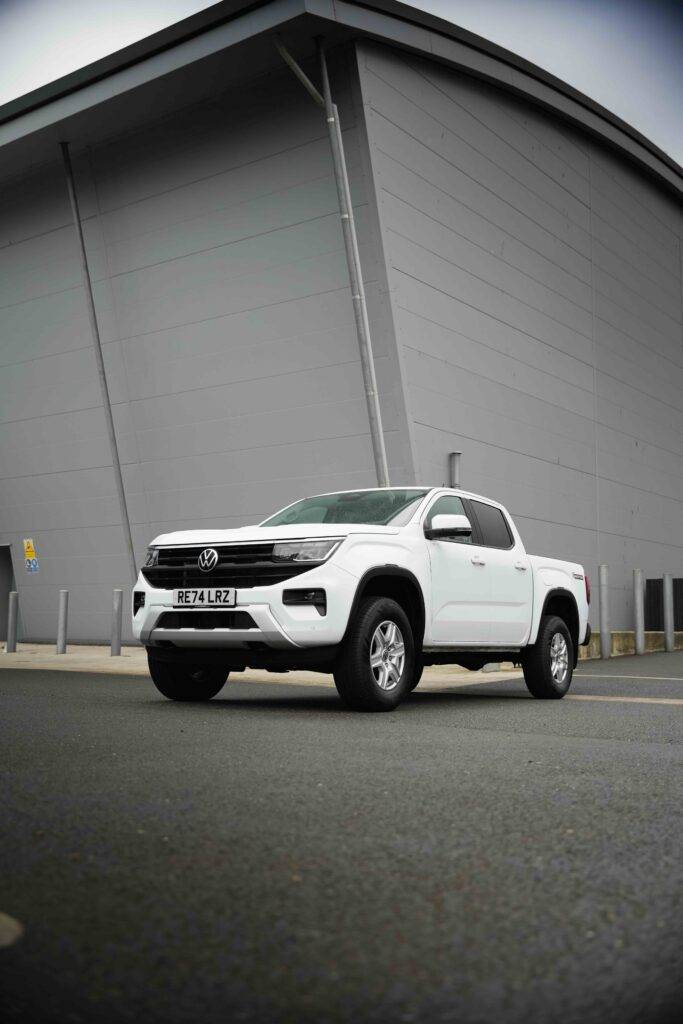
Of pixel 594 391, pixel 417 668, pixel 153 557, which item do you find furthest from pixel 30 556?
pixel 417 668

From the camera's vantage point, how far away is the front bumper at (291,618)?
334 inches

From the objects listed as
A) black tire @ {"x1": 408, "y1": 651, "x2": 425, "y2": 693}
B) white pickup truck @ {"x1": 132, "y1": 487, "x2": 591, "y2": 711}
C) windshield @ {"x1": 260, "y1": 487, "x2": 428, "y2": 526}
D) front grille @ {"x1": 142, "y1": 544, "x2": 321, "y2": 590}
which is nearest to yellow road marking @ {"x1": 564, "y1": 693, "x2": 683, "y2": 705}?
white pickup truck @ {"x1": 132, "y1": 487, "x2": 591, "y2": 711}

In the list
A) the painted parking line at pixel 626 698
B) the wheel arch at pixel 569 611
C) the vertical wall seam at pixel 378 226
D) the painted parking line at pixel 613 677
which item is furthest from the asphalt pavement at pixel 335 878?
the vertical wall seam at pixel 378 226

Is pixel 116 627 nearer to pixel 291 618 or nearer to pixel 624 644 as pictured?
pixel 291 618

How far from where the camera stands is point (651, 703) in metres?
10.5

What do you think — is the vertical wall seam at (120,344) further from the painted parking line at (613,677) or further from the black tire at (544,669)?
the black tire at (544,669)

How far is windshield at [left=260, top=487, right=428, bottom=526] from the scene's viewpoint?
32.5 feet

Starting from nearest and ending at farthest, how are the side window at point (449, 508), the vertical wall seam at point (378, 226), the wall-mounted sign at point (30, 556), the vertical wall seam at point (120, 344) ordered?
the side window at point (449, 508), the vertical wall seam at point (378, 226), the vertical wall seam at point (120, 344), the wall-mounted sign at point (30, 556)

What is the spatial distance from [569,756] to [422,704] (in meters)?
3.72

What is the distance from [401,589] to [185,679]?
80.9 inches

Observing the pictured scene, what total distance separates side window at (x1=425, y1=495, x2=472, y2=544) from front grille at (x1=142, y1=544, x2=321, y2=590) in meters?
1.69

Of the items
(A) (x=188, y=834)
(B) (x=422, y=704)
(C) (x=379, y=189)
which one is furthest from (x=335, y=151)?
(A) (x=188, y=834)

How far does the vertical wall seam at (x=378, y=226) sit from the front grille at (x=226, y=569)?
32.5 ft

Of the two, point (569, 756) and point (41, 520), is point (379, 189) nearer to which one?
point (41, 520)
